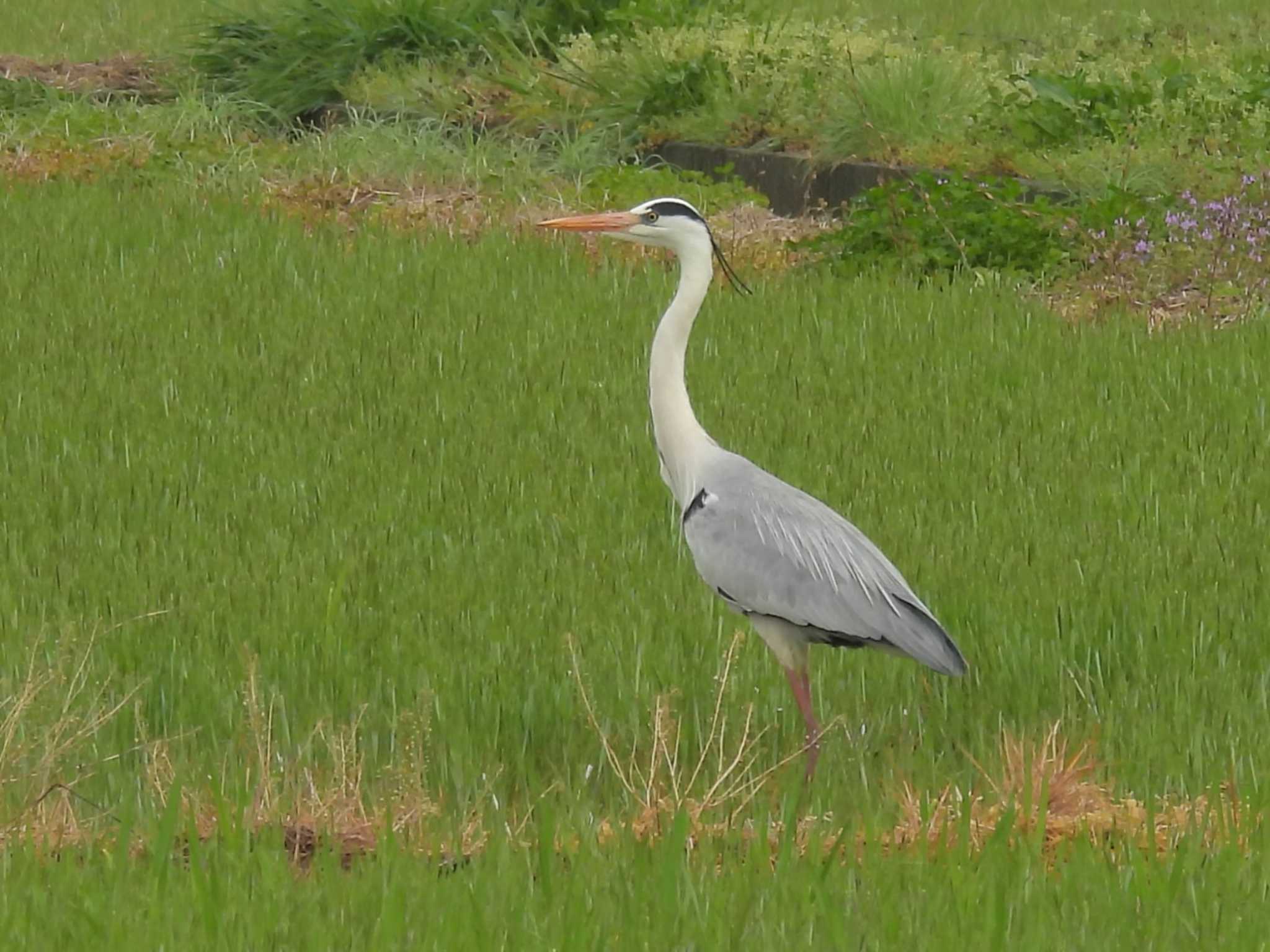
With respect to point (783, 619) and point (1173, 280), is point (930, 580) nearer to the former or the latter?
point (783, 619)

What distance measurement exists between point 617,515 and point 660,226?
114cm

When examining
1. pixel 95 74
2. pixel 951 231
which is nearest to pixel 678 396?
pixel 951 231

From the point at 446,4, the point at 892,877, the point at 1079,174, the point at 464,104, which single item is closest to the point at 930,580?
the point at 892,877

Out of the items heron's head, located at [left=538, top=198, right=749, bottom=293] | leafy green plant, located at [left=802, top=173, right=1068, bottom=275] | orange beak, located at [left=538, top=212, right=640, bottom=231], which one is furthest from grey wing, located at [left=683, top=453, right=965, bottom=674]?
leafy green plant, located at [left=802, top=173, right=1068, bottom=275]

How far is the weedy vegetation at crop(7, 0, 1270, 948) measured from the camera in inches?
151

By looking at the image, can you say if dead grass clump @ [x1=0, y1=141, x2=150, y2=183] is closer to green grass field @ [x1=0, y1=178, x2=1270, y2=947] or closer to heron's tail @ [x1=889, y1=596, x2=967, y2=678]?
green grass field @ [x1=0, y1=178, x2=1270, y2=947]

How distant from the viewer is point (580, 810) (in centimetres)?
440

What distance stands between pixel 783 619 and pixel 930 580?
0.90m

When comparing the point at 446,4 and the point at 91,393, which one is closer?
the point at 91,393

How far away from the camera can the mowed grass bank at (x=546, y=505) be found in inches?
197

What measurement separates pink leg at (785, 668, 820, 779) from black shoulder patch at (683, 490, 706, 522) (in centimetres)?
46

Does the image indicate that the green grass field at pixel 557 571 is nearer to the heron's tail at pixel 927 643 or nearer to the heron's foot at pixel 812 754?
the heron's foot at pixel 812 754

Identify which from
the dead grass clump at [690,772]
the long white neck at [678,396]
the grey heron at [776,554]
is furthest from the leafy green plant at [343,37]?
the dead grass clump at [690,772]

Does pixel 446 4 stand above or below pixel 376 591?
above
